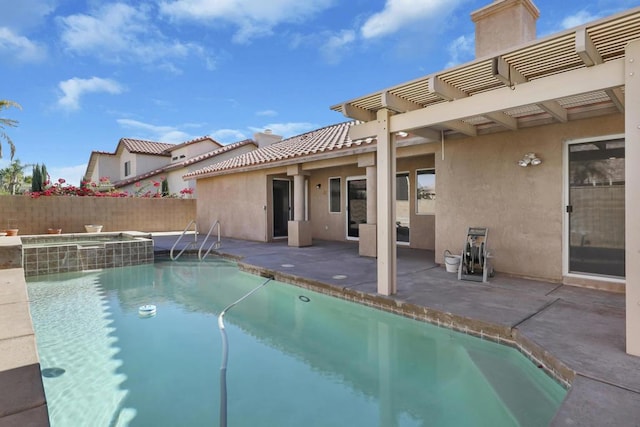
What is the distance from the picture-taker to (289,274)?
7.65m

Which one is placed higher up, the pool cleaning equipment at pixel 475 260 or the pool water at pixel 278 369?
the pool cleaning equipment at pixel 475 260

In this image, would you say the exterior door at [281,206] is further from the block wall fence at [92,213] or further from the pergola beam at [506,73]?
the pergola beam at [506,73]

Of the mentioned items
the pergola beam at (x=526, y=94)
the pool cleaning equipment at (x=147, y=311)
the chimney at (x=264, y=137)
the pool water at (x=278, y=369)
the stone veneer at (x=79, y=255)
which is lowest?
the pool water at (x=278, y=369)

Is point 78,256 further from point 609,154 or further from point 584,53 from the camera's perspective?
point 609,154

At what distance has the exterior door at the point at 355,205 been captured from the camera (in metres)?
12.8

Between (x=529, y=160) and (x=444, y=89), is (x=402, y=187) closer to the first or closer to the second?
(x=529, y=160)

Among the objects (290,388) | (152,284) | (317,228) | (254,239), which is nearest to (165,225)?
(254,239)

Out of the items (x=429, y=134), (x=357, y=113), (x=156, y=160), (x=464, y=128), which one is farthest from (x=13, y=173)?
(x=464, y=128)

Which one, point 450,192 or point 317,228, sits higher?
point 450,192

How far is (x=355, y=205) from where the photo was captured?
13047 millimetres

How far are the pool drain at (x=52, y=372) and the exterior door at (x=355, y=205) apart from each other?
9788 millimetres

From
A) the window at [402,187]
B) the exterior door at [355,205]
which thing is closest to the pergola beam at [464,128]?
the window at [402,187]

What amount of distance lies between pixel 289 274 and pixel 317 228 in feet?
23.1

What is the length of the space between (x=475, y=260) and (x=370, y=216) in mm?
3909
